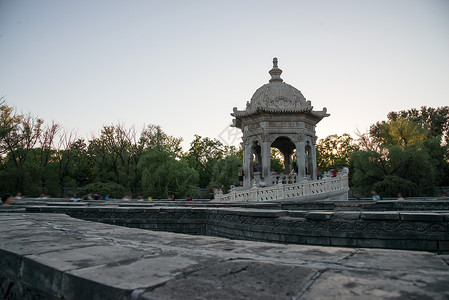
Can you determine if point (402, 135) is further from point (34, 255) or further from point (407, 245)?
point (34, 255)

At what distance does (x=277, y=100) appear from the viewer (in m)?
20.4

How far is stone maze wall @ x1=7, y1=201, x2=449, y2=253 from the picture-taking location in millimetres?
3949

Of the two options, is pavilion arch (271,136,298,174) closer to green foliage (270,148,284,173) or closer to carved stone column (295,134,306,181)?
carved stone column (295,134,306,181)

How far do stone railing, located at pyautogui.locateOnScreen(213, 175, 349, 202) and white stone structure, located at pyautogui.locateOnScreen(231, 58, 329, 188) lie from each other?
2.88 meters

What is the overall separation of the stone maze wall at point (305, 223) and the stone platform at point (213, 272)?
1.92 metres

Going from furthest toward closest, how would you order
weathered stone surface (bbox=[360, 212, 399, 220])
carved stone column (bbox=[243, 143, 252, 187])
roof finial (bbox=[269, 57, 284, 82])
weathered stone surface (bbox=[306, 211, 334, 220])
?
roof finial (bbox=[269, 57, 284, 82])
carved stone column (bbox=[243, 143, 252, 187])
weathered stone surface (bbox=[306, 211, 334, 220])
weathered stone surface (bbox=[360, 212, 399, 220])

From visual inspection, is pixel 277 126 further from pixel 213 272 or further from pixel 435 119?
pixel 435 119

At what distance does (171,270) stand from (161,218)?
5.45m

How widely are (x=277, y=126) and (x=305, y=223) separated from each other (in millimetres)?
15664

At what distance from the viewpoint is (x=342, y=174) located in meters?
18.3

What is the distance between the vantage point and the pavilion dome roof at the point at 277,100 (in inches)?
778

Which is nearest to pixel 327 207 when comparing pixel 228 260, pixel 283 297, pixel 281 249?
pixel 281 249

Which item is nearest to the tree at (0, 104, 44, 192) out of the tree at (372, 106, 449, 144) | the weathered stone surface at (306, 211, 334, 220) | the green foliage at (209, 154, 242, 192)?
the green foliage at (209, 154, 242, 192)

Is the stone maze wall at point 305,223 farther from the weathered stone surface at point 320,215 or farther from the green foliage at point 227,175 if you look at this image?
the green foliage at point 227,175
